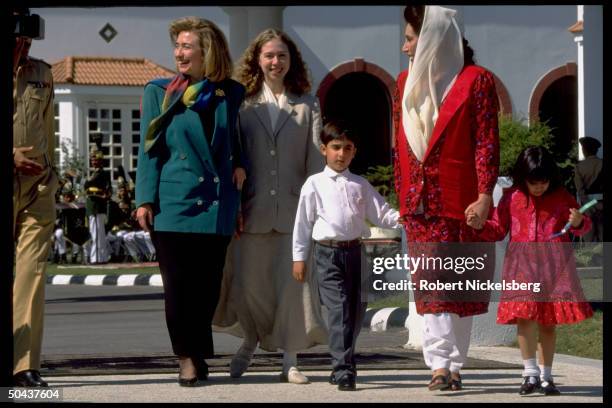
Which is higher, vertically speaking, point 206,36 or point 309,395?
point 206,36

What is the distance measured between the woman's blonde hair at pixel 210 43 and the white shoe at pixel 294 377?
1497 millimetres

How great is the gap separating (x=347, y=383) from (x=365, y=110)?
2219 cm

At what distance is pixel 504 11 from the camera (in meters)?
27.4

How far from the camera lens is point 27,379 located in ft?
23.8

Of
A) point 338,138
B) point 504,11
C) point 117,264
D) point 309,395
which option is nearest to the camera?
point 309,395

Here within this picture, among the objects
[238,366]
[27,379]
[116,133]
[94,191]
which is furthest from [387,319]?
[116,133]

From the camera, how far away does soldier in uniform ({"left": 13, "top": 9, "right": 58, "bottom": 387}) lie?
24.1ft

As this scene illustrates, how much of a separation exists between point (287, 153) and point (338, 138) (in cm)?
53

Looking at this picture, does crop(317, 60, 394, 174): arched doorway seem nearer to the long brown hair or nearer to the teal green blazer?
the teal green blazer

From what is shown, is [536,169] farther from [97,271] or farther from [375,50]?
[375,50]

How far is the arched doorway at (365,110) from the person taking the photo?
95.1 ft

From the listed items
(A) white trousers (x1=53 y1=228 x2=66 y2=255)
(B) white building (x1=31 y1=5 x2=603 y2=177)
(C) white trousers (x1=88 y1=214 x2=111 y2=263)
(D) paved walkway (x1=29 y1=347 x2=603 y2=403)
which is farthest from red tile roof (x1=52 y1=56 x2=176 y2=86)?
(D) paved walkway (x1=29 y1=347 x2=603 y2=403)
